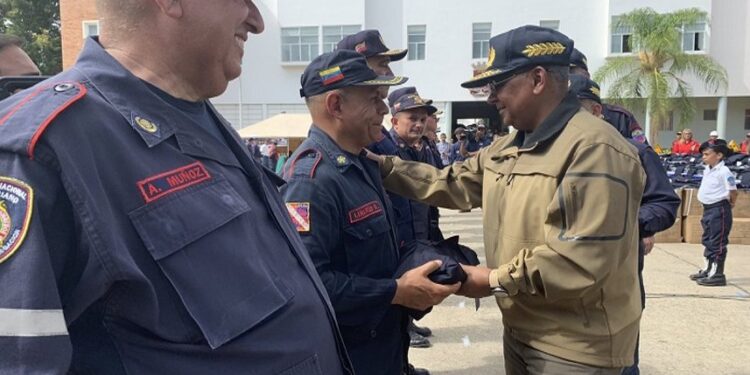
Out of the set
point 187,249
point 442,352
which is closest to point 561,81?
point 187,249

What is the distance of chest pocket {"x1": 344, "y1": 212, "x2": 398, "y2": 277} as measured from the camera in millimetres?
2244

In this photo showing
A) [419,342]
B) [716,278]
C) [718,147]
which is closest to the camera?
[419,342]

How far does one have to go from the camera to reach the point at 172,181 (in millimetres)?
1080

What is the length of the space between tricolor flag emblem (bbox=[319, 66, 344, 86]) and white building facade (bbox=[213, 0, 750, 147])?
22.8 metres

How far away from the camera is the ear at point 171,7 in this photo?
3.73 feet

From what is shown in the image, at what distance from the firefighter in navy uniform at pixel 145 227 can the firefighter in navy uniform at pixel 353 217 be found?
2.42 ft

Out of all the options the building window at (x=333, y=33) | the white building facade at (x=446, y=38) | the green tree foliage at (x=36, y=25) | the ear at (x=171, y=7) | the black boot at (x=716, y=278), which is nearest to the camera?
the ear at (x=171, y=7)

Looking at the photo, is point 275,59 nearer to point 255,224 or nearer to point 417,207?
point 417,207

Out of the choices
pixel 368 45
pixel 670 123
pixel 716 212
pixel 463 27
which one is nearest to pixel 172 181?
pixel 368 45

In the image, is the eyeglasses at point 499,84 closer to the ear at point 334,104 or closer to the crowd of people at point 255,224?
the crowd of people at point 255,224

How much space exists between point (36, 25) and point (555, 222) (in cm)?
4355

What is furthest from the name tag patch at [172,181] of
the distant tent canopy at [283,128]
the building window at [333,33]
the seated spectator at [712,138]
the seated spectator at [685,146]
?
the building window at [333,33]

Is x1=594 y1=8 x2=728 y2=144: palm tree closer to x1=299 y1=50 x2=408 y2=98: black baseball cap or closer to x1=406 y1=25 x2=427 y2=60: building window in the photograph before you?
x1=406 y1=25 x2=427 y2=60: building window

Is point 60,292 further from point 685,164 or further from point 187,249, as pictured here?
point 685,164
